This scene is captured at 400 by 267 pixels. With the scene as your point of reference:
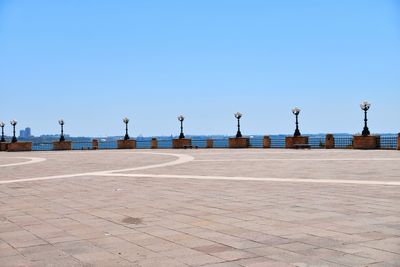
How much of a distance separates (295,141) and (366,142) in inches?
236

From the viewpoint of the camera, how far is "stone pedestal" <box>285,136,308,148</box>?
3678cm

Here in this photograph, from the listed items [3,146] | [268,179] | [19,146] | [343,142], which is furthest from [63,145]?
[268,179]

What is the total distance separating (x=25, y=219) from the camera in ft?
26.4

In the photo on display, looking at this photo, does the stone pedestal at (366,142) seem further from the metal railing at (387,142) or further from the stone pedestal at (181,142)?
the stone pedestal at (181,142)

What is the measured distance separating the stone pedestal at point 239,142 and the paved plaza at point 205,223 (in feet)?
88.2

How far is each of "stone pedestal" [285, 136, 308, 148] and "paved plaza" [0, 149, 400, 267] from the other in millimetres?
23287

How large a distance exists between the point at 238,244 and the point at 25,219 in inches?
160

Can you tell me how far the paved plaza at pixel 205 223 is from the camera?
5480 millimetres

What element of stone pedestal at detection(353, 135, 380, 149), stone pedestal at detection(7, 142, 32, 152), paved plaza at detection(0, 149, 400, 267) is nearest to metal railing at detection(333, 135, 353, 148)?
stone pedestal at detection(353, 135, 380, 149)

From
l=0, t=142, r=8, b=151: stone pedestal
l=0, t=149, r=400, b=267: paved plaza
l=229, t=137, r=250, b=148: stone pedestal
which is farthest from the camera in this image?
l=0, t=142, r=8, b=151: stone pedestal

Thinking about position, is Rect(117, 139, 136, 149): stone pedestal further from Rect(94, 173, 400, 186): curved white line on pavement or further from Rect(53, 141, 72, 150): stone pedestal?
Rect(94, 173, 400, 186): curved white line on pavement

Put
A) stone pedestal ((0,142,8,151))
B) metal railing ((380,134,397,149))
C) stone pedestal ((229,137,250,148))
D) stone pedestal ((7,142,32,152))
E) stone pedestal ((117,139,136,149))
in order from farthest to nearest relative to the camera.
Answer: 1. stone pedestal ((0,142,8,151))
2. stone pedestal ((117,139,136,149))
3. stone pedestal ((7,142,32,152))
4. stone pedestal ((229,137,250,148))
5. metal railing ((380,134,397,149))

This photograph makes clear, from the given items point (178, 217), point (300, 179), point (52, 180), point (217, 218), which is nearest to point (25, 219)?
point (178, 217)

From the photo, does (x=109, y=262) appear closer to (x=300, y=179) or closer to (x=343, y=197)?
(x=343, y=197)
